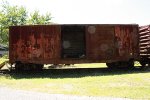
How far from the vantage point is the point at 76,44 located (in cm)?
2589

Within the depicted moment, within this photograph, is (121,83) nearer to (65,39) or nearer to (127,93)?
Result: (127,93)

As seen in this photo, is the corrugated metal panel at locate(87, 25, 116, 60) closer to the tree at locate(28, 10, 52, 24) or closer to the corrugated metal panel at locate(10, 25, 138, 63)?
the corrugated metal panel at locate(10, 25, 138, 63)

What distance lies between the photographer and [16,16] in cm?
7319

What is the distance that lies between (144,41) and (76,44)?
563 centimetres

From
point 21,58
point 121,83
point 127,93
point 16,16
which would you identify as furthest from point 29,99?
point 16,16

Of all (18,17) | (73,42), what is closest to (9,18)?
(18,17)

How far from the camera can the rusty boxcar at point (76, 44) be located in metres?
23.2

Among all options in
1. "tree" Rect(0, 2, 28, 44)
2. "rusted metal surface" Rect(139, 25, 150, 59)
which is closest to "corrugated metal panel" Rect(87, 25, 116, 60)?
"rusted metal surface" Rect(139, 25, 150, 59)

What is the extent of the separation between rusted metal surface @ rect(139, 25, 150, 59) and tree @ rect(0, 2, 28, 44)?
45.9 m

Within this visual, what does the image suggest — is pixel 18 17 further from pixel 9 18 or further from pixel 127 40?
pixel 127 40

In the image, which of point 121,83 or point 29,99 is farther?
point 121,83

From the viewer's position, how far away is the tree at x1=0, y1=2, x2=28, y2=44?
69619mm

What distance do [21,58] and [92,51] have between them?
16.9 feet

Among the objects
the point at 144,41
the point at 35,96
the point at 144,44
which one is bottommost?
the point at 35,96
